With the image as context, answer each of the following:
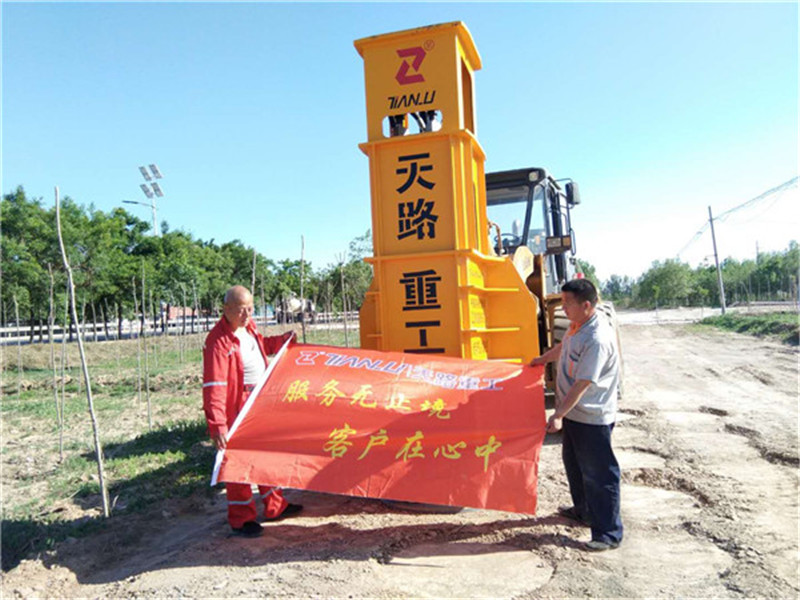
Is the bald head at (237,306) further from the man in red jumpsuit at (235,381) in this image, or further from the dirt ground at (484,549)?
the dirt ground at (484,549)

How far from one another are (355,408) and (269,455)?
1.98 ft

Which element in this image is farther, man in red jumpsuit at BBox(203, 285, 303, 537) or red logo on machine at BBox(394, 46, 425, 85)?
red logo on machine at BBox(394, 46, 425, 85)

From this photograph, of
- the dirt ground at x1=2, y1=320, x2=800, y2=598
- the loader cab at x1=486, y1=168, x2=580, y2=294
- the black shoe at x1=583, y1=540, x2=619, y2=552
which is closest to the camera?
the dirt ground at x1=2, y1=320, x2=800, y2=598

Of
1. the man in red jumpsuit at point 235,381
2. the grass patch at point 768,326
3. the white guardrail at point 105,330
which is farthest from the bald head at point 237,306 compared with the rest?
the grass patch at point 768,326

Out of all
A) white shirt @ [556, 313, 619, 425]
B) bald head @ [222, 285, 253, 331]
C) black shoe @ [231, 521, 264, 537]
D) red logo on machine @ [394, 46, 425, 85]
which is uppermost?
red logo on machine @ [394, 46, 425, 85]

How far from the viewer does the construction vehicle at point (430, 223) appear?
4.33 metres

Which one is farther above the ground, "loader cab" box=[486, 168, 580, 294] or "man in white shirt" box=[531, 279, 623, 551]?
"loader cab" box=[486, 168, 580, 294]

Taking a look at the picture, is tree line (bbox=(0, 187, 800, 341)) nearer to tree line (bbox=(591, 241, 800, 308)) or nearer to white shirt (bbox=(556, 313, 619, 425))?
tree line (bbox=(591, 241, 800, 308))

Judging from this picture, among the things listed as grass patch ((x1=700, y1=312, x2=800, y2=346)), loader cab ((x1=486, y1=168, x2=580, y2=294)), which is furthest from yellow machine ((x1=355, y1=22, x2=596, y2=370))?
grass patch ((x1=700, y1=312, x2=800, y2=346))

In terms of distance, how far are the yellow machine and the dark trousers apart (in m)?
1.10

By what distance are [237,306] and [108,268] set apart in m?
21.0

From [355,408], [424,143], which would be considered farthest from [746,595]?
[424,143]

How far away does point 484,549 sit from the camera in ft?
11.3

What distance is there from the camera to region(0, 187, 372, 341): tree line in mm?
18719
